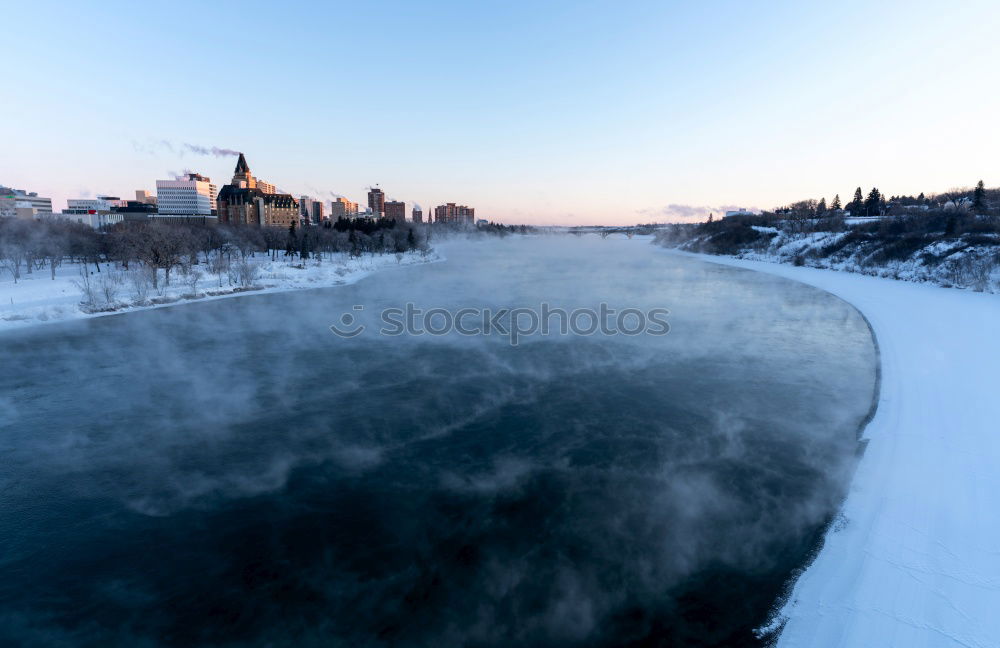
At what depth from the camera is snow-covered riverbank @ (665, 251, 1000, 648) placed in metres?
7.20

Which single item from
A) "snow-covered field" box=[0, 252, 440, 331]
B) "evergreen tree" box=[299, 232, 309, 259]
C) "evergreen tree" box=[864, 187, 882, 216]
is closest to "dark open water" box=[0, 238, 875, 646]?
"snow-covered field" box=[0, 252, 440, 331]

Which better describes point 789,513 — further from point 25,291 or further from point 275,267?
point 275,267

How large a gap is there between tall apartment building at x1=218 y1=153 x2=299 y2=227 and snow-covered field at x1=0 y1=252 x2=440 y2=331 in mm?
68618

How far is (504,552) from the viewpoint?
9406 millimetres

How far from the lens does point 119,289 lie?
1671 inches

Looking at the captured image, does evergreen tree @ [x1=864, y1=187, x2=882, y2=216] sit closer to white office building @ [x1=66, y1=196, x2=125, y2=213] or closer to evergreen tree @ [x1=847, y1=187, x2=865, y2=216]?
evergreen tree @ [x1=847, y1=187, x2=865, y2=216]

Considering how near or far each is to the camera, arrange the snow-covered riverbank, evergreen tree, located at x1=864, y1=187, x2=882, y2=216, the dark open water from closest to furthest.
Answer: the snow-covered riverbank
the dark open water
evergreen tree, located at x1=864, y1=187, x2=882, y2=216

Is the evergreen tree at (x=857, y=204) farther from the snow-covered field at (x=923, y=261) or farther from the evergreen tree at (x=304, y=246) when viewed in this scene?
the evergreen tree at (x=304, y=246)

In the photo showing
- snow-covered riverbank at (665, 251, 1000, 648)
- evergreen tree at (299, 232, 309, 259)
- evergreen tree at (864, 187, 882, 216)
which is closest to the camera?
snow-covered riverbank at (665, 251, 1000, 648)

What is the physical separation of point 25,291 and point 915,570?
5991 cm

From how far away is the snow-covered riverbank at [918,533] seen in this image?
7.20m

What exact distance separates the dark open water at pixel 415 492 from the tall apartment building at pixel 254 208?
122117 mm

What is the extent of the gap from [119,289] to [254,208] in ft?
333

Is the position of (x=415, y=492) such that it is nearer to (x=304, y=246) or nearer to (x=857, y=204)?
(x=304, y=246)
